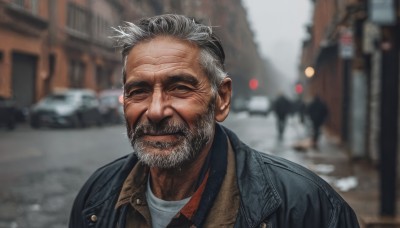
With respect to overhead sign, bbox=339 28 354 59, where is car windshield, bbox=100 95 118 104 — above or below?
below

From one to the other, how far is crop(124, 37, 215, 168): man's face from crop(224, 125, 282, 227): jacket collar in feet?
0.64

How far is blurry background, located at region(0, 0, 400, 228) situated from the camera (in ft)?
23.0

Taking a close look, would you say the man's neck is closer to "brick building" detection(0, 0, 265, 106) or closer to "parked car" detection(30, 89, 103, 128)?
"brick building" detection(0, 0, 265, 106)

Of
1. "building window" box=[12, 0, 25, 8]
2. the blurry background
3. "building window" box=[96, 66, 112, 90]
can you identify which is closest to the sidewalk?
the blurry background

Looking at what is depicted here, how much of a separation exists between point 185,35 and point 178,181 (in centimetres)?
59

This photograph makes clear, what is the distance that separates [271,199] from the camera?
2119 mm

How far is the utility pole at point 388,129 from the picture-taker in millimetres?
6871

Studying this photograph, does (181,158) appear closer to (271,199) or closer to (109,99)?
(271,199)

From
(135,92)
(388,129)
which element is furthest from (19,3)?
(135,92)

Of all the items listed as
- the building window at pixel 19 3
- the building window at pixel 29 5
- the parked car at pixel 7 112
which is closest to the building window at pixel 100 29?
the building window at pixel 29 5

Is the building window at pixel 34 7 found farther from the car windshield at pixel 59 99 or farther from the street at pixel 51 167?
the street at pixel 51 167

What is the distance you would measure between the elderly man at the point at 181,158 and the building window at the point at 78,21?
115 feet

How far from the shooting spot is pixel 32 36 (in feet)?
98.8

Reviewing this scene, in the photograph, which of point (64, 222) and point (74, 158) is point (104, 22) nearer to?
point (74, 158)
